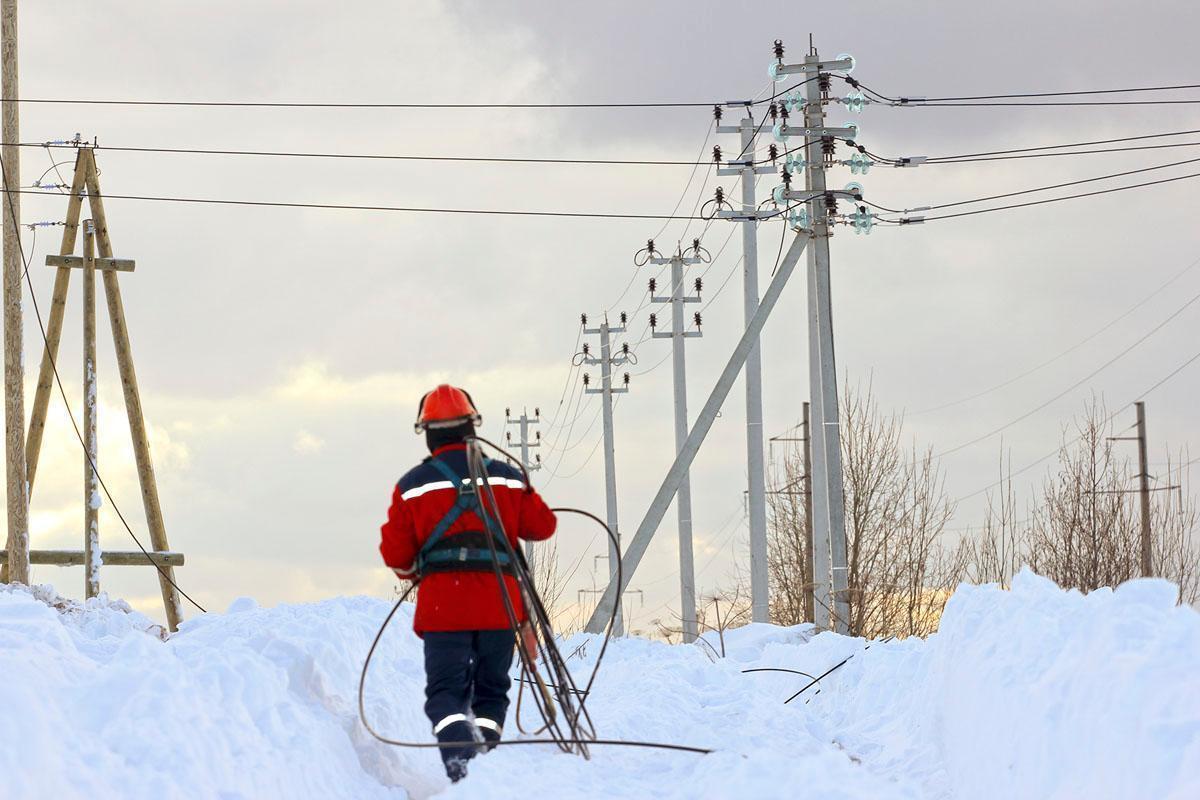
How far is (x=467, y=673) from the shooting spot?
787cm

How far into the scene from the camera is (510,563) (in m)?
7.82

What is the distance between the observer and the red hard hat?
26.0 feet

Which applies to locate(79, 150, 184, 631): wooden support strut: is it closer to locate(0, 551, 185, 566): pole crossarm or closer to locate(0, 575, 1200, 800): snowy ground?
locate(0, 551, 185, 566): pole crossarm

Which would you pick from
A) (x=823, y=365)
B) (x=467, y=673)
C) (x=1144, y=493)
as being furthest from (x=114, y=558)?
(x=1144, y=493)

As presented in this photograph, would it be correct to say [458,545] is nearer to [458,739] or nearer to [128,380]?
[458,739]

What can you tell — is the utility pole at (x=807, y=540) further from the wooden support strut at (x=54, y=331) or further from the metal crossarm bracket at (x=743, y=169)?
the wooden support strut at (x=54, y=331)

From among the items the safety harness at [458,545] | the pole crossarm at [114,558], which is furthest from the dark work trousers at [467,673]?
the pole crossarm at [114,558]

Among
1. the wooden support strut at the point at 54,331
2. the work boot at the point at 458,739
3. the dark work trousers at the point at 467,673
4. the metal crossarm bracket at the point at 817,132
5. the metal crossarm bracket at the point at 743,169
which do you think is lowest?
the work boot at the point at 458,739

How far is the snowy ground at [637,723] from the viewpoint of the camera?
6000 millimetres

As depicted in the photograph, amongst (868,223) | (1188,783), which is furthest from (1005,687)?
(868,223)

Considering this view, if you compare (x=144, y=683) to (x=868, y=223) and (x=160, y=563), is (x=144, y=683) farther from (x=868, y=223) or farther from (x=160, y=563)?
(x=868, y=223)

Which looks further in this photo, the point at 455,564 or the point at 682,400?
the point at 682,400

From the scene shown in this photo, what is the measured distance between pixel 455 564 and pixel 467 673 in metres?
0.61

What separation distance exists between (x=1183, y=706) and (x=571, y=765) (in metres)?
2.95
